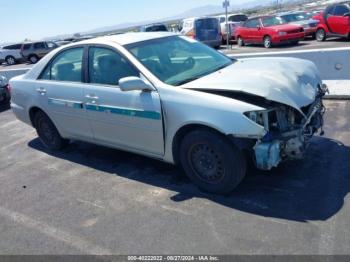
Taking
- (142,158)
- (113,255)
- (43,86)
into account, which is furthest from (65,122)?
(113,255)

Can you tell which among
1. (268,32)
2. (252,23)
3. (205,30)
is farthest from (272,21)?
(205,30)

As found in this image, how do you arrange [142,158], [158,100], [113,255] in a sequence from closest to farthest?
[113,255]
[158,100]
[142,158]

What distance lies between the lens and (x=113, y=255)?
129 inches

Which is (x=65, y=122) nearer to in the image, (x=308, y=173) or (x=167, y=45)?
(x=167, y=45)

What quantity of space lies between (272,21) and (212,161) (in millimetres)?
18141

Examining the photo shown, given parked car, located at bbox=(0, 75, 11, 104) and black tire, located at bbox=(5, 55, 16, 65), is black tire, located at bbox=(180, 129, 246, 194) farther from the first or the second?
black tire, located at bbox=(5, 55, 16, 65)

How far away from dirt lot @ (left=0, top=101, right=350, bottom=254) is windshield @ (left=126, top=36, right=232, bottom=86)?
4.10ft

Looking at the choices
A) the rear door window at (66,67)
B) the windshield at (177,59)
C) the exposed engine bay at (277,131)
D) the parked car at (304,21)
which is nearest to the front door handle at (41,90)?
the rear door window at (66,67)

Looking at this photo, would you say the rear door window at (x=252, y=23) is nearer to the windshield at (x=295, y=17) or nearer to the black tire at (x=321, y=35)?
the windshield at (x=295, y=17)

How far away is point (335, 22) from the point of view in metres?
17.0

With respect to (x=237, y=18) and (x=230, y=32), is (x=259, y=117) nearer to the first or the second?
(x=230, y=32)

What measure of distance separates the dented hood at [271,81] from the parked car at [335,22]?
13.8 metres

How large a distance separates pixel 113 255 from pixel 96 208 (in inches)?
37.4

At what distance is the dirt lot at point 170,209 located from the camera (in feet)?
10.7
